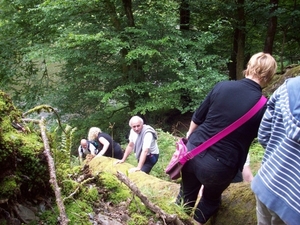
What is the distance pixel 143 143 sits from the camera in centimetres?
544

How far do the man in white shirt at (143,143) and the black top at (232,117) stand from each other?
2666mm

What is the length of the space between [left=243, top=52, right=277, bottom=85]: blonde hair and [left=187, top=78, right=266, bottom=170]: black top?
78 mm

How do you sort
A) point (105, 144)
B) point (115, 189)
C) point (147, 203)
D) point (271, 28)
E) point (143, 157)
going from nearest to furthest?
point (147, 203) → point (115, 189) → point (143, 157) → point (105, 144) → point (271, 28)

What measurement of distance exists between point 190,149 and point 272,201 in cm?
99

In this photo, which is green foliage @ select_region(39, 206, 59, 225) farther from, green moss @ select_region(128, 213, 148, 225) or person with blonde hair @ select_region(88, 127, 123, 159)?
person with blonde hair @ select_region(88, 127, 123, 159)

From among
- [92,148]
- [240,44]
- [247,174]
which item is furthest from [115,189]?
[240,44]

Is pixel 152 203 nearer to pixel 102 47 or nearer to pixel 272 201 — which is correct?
pixel 272 201

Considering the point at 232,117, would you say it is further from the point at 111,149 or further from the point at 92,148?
the point at 92,148

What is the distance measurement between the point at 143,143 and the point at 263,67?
3145mm

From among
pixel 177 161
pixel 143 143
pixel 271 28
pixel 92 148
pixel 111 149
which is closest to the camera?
pixel 177 161

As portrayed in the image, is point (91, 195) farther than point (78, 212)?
Yes

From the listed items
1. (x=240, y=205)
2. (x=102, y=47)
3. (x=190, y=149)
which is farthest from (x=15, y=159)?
(x=102, y=47)

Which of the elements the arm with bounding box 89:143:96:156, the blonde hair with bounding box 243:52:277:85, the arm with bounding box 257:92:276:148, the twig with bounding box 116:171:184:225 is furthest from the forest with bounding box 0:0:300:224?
the arm with bounding box 257:92:276:148

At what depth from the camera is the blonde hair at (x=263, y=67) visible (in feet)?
8.55
